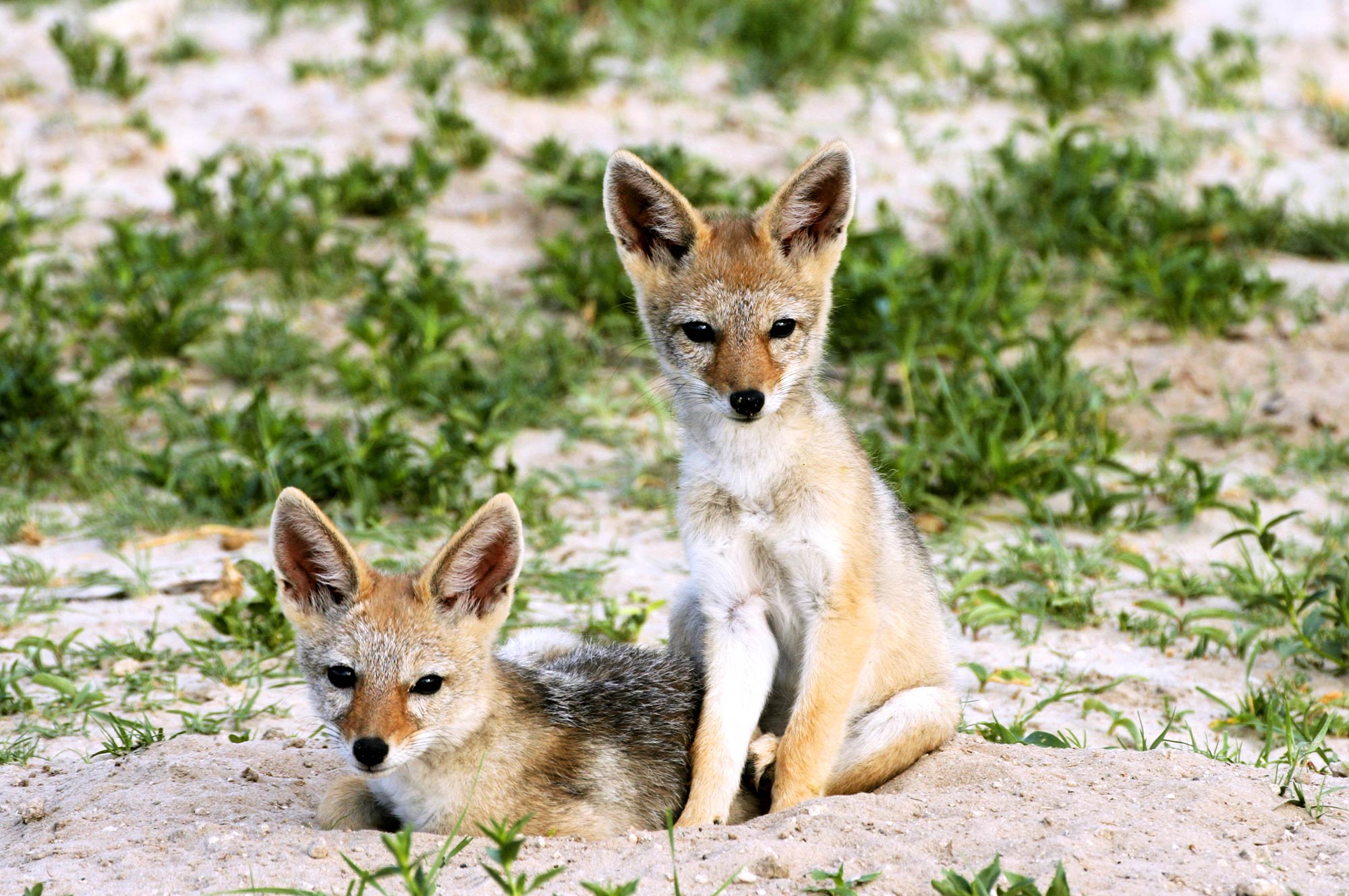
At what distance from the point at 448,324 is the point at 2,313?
2.47 m

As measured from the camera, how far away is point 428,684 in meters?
3.95

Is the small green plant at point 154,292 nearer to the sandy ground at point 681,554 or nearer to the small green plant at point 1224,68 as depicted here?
the sandy ground at point 681,554

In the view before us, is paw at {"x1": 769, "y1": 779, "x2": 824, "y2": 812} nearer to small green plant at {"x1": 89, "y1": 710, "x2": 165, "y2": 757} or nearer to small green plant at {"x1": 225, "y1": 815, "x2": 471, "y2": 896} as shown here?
small green plant at {"x1": 225, "y1": 815, "x2": 471, "y2": 896}

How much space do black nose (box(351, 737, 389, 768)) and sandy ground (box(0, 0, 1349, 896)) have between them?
22 cm

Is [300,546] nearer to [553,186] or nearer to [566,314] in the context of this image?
[566,314]

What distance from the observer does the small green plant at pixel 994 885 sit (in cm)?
329

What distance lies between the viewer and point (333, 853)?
3.70m

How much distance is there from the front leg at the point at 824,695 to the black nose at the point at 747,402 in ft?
1.88

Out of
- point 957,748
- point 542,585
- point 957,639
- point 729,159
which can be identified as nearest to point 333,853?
point 957,748

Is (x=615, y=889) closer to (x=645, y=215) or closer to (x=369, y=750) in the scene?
(x=369, y=750)

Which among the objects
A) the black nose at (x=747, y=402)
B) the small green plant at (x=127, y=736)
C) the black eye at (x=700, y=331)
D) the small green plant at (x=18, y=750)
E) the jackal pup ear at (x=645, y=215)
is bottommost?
the small green plant at (x=18, y=750)

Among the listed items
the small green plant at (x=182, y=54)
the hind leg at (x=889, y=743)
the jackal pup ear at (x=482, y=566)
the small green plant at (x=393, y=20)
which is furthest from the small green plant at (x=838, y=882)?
the small green plant at (x=182, y=54)

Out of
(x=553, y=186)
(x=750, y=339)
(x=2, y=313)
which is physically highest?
(x=750, y=339)

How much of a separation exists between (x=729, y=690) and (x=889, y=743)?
0.50 m
